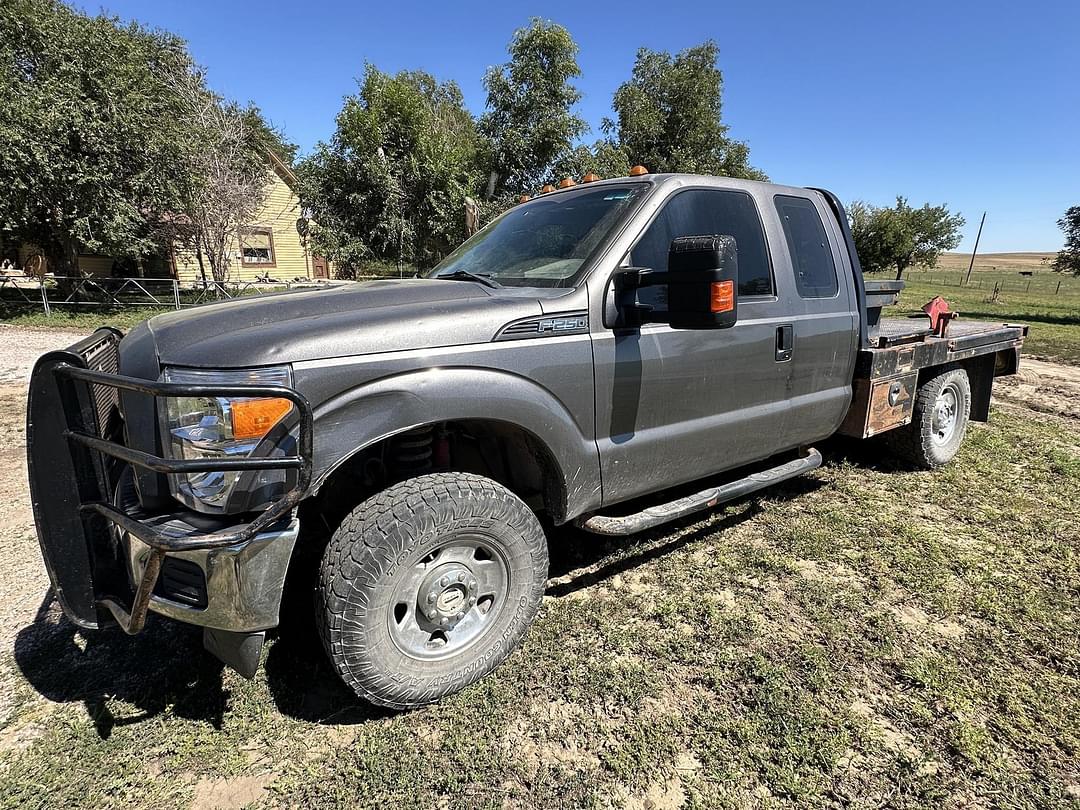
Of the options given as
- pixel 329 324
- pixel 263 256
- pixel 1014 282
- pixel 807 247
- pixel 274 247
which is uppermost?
pixel 274 247

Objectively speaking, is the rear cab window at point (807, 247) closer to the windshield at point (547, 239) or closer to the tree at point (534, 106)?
the windshield at point (547, 239)

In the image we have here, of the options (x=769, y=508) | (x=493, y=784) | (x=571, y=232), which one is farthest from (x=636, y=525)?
(x=769, y=508)

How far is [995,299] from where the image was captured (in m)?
27.3

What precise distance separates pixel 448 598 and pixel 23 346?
41.8 ft

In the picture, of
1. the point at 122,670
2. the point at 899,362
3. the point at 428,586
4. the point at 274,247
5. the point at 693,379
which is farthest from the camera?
the point at 274,247

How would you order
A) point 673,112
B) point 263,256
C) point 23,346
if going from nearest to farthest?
point 23,346 → point 673,112 → point 263,256

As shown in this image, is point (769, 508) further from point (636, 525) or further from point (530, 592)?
point (530, 592)

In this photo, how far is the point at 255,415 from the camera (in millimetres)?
1799

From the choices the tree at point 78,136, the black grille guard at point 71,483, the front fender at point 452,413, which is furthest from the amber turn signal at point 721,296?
the tree at point 78,136

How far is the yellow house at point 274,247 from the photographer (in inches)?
1000

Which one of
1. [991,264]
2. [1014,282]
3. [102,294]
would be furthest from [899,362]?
[991,264]

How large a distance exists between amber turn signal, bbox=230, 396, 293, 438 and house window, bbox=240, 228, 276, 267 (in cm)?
2766

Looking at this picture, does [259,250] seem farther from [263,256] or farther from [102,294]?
[102,294]

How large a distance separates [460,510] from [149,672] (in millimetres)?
1586
